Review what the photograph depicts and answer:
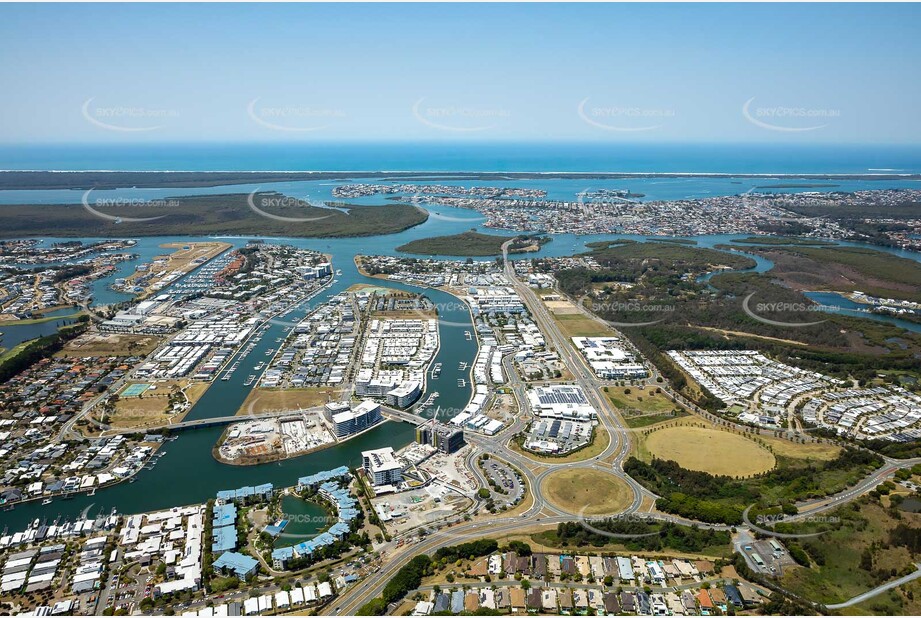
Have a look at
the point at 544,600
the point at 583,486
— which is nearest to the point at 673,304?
the point at 583,486

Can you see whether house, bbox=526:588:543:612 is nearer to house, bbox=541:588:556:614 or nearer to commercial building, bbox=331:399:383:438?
house, bbox=541:588:556:614

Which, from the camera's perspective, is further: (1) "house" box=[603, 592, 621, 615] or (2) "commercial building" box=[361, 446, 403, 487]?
(2) "commercial building" box=[361, 446, 403, 487]

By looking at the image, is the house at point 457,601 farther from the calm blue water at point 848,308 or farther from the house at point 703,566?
the calm blue water at point 848,308

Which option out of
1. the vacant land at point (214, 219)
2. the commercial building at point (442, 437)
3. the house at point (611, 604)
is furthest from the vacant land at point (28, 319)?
the house at point (611, 604)

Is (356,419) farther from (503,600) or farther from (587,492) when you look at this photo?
(503,600)

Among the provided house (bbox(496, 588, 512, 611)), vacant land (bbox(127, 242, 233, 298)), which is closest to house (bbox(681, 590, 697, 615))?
house (bbox(496, 588, 512, 611))

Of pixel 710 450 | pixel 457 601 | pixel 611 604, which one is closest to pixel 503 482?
pixel 457 601
